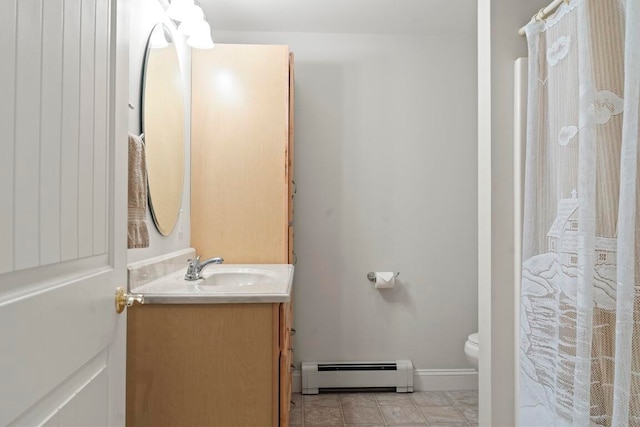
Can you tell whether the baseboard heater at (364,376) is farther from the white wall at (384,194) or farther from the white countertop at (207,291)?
the white countertop at (207,291)

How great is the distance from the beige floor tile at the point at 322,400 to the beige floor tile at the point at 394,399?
0.28m

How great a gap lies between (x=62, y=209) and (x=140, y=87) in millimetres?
1232

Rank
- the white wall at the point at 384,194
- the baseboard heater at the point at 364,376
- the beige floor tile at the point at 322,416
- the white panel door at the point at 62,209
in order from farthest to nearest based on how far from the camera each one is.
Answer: the white wall at the point at 384,194
the baseboard heater at the point at 364,376
the beige floor tile at the point at 322,416
the white panel door at the point at 62,209

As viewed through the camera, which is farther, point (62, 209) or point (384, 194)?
point (384, 194)

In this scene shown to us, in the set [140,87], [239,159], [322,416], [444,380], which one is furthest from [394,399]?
[140,87]

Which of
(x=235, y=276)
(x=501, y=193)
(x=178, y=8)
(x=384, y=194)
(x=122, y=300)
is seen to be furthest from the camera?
(x=384, y=194)

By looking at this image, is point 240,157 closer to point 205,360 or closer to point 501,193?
point 205,360

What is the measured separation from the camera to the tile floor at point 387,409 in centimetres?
246

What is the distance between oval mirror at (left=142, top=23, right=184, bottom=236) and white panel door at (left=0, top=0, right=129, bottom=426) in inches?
34.2

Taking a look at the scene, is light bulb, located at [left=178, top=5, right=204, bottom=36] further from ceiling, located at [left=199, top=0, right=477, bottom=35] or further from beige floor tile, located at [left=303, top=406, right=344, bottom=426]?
beige floor tile, located at [left=303, top=406, right=344, bottom=426]

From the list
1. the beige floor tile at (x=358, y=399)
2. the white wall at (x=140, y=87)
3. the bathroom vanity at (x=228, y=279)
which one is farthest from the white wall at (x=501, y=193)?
the white wall at (x=140, y=87)

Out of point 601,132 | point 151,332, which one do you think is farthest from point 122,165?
point 601,132

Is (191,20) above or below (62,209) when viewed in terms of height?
above

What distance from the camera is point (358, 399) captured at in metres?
2.75
